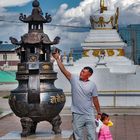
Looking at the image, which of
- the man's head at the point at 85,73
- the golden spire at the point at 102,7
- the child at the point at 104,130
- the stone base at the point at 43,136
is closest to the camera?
the man's head at the point at 85,73

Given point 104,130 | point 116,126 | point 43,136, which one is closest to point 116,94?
point 116,126

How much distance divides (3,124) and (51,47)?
6.73 meters

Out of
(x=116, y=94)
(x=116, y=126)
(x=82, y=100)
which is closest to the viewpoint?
(x=82, y=100)

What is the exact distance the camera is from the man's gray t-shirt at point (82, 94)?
1038 centimetres

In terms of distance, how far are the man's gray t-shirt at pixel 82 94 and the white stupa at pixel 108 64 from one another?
1499 centimetres

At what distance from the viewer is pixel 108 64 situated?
28.7 m

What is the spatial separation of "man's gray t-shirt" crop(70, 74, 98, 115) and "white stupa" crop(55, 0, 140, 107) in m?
15.0

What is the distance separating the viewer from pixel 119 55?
29.8 m

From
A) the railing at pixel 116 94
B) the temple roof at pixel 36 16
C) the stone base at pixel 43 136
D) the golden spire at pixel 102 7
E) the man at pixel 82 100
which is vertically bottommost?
the railing at pixel 116 94

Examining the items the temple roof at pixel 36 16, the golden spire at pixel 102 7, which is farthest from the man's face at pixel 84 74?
the golden spire at pixel 102 7

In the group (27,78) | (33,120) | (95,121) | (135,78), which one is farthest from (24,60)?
(135,78)

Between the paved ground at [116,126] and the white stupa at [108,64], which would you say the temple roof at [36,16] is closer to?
the paved ground at [116,126]

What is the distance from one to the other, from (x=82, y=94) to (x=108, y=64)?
725 inches

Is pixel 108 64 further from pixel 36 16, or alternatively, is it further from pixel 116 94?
pixel 36 16
